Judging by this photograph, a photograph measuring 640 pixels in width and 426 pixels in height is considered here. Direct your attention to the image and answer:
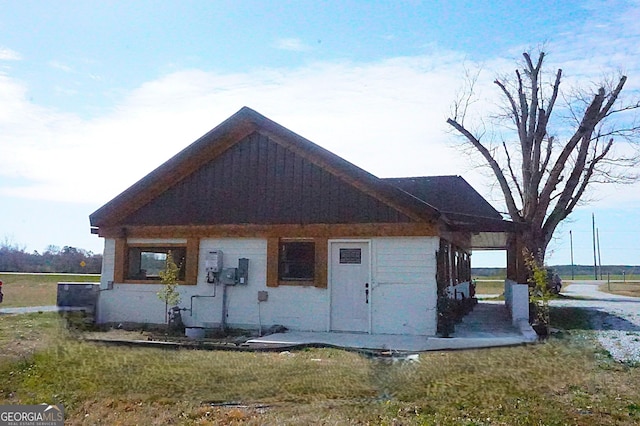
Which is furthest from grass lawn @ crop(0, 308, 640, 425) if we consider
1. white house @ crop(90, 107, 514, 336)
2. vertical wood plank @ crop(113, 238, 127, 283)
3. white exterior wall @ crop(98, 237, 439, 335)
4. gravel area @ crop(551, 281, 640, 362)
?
vertical wood plank @ crop(113, 238, 127, 283)

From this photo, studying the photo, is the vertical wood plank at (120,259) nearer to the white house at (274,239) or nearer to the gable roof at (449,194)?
the white house at (274,239)

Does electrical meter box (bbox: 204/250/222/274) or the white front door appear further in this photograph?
electrical meter box (bbox: 204/250/222/274)

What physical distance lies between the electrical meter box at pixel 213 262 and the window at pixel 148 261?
49.0 inches

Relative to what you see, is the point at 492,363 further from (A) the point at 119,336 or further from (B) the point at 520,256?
(A) the point at 119,336

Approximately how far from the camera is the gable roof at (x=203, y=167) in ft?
49.8

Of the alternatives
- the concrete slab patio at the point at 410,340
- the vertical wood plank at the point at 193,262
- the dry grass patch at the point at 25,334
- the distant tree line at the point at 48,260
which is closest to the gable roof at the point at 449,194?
the concrete slab patio at the point at 410,340

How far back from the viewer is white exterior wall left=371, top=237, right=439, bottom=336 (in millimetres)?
14180

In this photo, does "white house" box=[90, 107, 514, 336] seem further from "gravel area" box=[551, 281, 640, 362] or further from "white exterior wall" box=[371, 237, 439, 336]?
"gravel area" box=[551, 281, 640, 362]

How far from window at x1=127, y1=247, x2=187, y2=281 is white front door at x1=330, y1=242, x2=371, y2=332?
432 centimetres

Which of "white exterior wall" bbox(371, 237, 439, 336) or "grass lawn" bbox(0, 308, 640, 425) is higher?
"white exterior wall" bbox(371, 237, 439, 336)

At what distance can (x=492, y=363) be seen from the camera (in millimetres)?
10266

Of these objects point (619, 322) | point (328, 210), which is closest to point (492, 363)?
point (328, 210)

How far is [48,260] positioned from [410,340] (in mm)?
44950

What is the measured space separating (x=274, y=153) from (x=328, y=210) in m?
2.17
